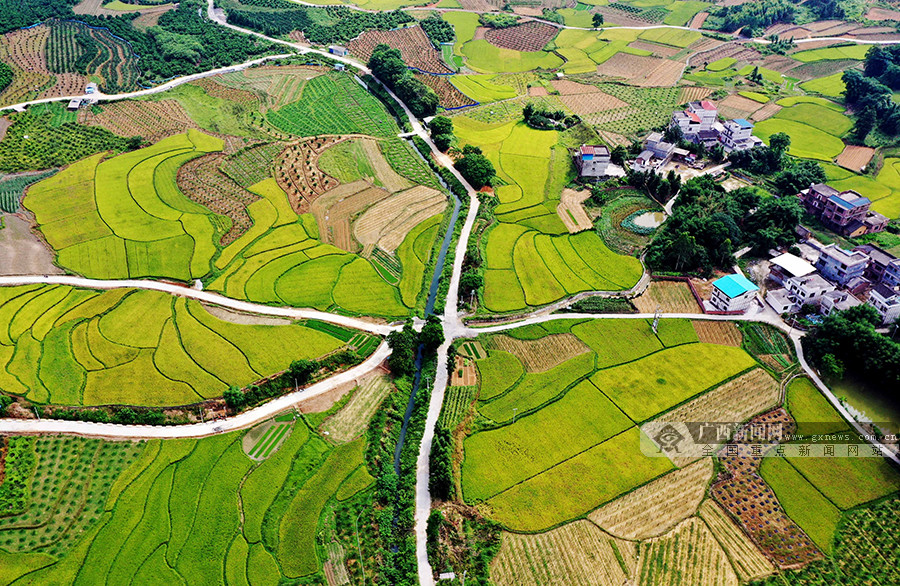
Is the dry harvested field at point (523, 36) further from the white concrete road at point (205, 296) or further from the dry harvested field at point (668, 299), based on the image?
the white concrete road at point (205, 296)

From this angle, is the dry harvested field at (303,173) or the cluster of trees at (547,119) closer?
the dry harvested field at (303,173)

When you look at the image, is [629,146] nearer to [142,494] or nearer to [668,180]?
[668,180]

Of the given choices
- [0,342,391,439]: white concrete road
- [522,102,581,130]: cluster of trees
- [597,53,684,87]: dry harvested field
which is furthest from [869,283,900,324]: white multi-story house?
[597,53,684,87]: dry harvested field

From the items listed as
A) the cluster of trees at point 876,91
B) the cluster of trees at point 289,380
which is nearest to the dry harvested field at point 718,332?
the cluster of trees at point 289,380

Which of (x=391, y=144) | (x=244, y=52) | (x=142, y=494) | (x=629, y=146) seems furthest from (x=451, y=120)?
(x=142, y=494)

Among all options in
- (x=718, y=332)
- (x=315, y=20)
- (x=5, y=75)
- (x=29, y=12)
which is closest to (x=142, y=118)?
(x=5, y=75)

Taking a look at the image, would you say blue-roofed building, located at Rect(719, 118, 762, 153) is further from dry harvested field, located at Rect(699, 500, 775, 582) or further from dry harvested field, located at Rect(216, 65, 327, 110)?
dry harvested field, located at Rect(216, 65, 327, 110)
